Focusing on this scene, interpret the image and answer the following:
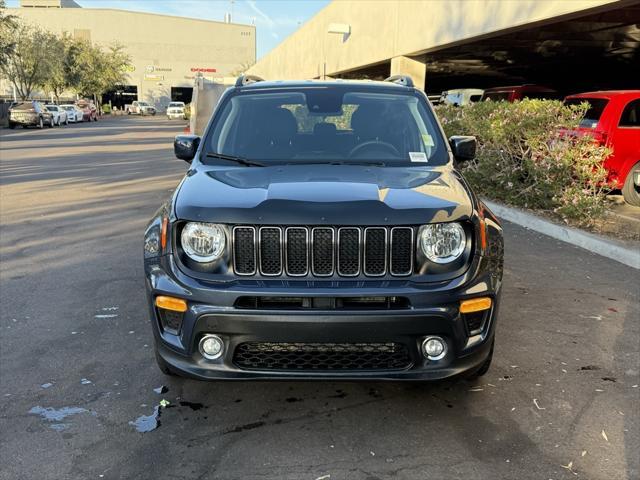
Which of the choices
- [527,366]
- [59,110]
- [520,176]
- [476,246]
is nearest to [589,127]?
[520,176]

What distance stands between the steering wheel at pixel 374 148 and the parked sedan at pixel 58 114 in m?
41.2

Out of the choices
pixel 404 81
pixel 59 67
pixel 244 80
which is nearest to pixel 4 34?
pixel 59 67

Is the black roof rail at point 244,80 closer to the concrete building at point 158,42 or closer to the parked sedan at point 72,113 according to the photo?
the parked sedan at point 72,113

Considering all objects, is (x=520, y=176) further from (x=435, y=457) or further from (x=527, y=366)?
(x=435, y=457)

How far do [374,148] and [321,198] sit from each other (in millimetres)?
1256

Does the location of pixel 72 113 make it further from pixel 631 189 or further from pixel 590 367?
pixel 590 367

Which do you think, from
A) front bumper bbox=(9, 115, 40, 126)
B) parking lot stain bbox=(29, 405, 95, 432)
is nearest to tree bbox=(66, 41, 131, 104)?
front bumper bbox=(9, 115, 40, 126)

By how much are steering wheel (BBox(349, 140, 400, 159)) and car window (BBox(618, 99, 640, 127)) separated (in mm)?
7009

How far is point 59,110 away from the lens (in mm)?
42344

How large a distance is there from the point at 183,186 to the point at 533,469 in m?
2.42

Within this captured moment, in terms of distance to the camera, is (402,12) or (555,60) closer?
(402,12)

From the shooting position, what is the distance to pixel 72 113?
1805 inches

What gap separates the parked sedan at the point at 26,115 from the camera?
35844 mm

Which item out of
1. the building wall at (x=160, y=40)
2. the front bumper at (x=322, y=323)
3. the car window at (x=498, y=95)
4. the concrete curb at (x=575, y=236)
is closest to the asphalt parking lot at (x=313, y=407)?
the front bumper at (x=322, y=323)
